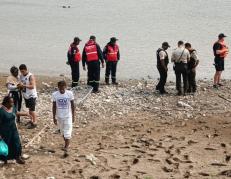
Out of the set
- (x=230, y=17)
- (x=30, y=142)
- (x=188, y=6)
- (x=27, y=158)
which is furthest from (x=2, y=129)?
(x=188, y=6)

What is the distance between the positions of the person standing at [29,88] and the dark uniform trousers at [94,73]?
358 centimetres

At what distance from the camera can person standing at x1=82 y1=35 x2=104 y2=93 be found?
48.6 ft

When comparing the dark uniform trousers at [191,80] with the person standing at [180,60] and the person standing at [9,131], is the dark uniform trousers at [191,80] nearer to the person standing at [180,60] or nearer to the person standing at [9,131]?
the person standing at [180,60]

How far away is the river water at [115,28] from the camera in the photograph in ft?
78.7

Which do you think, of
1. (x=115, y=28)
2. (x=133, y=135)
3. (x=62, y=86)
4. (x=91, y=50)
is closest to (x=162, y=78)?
(x=91, y=50)

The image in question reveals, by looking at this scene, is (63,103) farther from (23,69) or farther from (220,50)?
(220,50)

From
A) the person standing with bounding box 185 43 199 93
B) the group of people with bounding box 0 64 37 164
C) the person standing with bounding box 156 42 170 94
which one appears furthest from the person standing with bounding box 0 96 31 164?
the person standing with bounding box 185 43 199 93

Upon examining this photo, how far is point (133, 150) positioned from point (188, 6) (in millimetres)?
44805

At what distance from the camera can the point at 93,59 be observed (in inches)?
589

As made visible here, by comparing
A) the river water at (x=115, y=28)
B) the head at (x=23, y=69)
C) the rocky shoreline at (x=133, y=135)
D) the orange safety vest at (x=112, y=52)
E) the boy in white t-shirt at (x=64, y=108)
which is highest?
the river water at (x=115, y=28)

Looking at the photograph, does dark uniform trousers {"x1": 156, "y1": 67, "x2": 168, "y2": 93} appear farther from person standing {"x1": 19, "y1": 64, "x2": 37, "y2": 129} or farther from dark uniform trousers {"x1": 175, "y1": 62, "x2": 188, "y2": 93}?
person standing {"x1": 19, "y1": 64, "x2": 37, "y2": 129}

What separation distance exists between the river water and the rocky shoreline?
20.5 ft

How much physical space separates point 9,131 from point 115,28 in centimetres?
2781

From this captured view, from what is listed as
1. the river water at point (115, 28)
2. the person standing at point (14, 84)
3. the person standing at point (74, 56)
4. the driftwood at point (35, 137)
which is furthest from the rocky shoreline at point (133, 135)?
the river water at point (115, 28)
